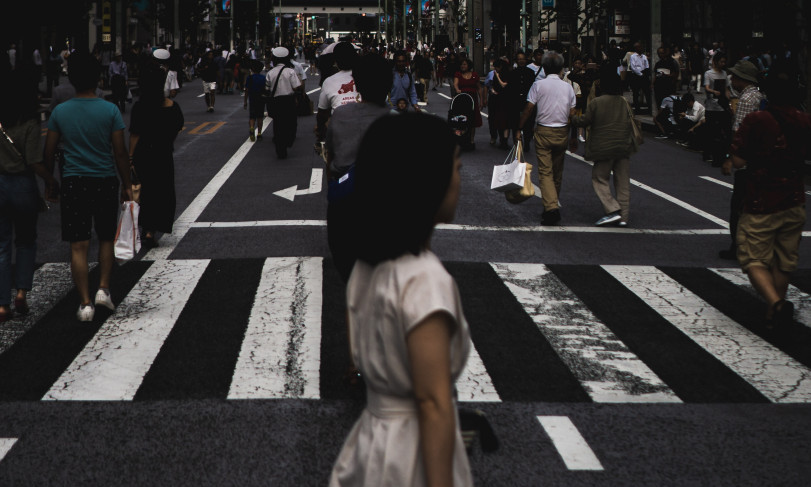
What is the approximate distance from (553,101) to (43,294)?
246 inches

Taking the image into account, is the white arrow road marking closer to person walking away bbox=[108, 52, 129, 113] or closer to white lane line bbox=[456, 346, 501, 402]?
white lane line bbox=[456, 346, 501, 402]

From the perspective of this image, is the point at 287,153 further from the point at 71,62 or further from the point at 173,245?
the point at 71,62

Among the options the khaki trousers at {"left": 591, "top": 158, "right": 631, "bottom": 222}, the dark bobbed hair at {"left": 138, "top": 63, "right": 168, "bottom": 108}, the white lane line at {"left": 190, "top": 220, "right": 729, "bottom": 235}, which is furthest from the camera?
the khaki trousers at {"left": 591, "top": 158, "right": 631, "bottom": 222}

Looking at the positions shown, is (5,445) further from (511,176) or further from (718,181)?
(718,181)

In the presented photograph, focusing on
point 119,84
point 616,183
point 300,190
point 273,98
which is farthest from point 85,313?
point 119,84

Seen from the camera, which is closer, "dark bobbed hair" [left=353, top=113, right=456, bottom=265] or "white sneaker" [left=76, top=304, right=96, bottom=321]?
"dark bobbed hair" [left=353, top=113, right=456, bottom=265]

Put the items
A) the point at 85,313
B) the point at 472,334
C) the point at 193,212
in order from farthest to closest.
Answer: the point at 193,212, the point at 85,313, the point at 472,334

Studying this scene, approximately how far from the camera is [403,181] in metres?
2.56

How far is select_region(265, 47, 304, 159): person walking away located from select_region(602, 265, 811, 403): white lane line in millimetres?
10203

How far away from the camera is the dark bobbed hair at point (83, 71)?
7355 mm

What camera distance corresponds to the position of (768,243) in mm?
7656

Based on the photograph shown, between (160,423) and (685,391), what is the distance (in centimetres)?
298

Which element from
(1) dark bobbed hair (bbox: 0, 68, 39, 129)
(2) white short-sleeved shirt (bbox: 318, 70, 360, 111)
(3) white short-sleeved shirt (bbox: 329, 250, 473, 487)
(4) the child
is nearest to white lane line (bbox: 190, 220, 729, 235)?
(2) white short-sleeved shirt (bbox: 318, 70, 360, 111)

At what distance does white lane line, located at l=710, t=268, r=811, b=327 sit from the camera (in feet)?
27.4
